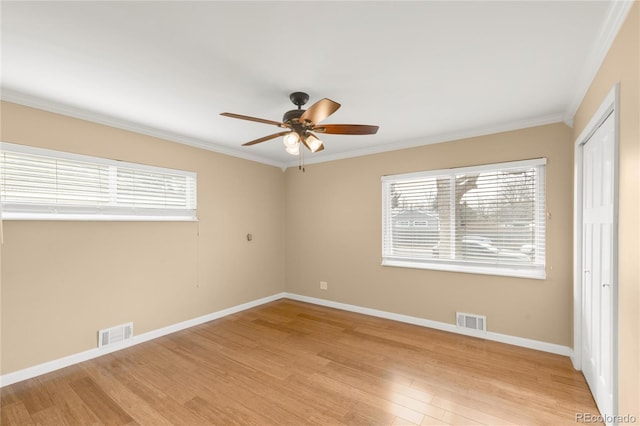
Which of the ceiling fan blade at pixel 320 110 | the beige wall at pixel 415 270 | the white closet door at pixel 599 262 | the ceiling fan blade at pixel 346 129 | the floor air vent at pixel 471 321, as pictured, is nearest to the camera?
the white closet door at pixel 599 262

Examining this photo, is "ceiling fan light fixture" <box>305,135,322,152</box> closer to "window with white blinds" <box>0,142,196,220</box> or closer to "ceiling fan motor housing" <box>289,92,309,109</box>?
"ceiling fan motor housing" <box>289,92,309,109</box>

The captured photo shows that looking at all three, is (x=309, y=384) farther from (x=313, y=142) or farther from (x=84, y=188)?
(x=84, y=188)

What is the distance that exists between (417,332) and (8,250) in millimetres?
4201

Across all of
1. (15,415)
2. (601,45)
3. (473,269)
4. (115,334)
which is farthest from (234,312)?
(601,45)

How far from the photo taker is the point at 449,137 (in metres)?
3.60

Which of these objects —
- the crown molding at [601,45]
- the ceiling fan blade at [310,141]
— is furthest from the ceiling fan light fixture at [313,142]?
the crown molding at [601,45]

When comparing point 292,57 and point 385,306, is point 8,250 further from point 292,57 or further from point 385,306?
point 385,306

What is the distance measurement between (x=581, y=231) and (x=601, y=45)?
1559 mm

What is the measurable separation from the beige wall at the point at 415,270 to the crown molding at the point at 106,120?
153 cm

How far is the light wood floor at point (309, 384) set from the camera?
81.1 inches

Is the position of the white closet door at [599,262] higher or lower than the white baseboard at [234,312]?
higher

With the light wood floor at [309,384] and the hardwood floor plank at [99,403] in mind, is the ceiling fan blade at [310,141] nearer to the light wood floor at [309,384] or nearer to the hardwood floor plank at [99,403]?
the light wood floor at [309,384]

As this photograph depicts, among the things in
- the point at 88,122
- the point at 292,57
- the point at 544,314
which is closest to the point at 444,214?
the point at 544,314

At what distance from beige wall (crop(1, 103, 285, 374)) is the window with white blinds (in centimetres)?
9
